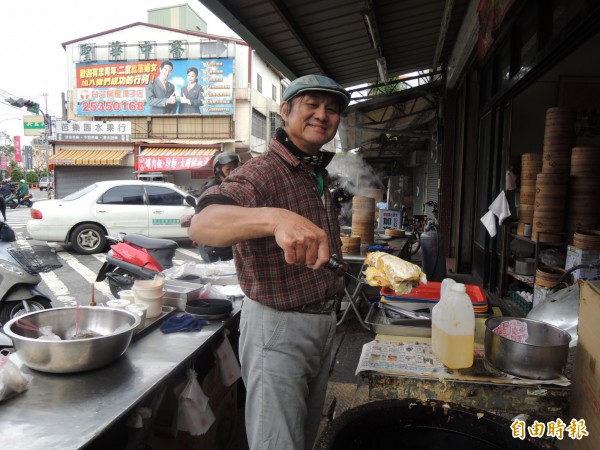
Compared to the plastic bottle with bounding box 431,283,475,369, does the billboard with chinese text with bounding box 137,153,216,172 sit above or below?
above

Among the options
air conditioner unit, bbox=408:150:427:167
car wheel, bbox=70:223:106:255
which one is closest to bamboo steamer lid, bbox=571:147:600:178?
car wheel, bbox=70:223:106:255

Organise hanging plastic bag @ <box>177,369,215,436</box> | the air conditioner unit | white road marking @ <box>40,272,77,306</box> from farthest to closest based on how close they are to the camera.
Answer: the air conditioner unit, white road marking @ <box>40,272,77,306</box>, hanging plastic bag @ <box>177,369,215,436</box>

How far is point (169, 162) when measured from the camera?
2353cm

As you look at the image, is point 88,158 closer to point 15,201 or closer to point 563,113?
point 15,201

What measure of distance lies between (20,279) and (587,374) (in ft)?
16.4

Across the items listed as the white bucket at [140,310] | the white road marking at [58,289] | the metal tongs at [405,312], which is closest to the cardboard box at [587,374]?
the metal tongs at [405,312]

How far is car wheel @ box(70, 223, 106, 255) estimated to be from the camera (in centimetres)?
962

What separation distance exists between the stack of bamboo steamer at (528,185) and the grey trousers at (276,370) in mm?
3921

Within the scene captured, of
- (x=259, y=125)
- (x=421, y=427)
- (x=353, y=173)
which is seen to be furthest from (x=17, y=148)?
(x=421, y=427)

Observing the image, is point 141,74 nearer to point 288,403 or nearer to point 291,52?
point 291,52

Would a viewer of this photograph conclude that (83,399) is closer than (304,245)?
No

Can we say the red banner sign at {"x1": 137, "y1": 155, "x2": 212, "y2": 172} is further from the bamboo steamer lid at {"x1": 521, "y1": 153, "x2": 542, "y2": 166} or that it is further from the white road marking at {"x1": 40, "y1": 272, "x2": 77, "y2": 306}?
the bamboo steamer lid at {"x1": 521, "y1": 153, "x2": 542, "y2": 166}

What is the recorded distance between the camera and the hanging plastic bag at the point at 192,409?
7.29ft

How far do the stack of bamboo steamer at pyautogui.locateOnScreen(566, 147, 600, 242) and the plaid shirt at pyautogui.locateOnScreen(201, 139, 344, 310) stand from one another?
355 centimetres
